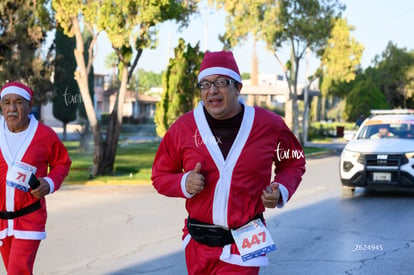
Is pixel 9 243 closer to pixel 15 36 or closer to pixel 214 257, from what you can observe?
pixel 214 257

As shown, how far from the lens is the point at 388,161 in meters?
13.2

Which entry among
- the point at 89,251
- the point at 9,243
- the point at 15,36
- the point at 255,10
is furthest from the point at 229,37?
the point at 9,243

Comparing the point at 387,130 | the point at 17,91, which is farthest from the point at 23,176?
the point at 387,130

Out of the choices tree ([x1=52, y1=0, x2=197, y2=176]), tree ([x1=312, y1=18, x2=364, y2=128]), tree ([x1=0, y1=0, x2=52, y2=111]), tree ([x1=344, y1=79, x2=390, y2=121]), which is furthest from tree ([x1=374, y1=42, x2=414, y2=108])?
tree ([x1=52, y1=0, x2=197, y2=176])

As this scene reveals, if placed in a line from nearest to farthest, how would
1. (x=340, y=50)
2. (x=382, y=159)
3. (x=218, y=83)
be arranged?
(x=218, y=83) → (x=382, y=159) → (x=340, y=50)

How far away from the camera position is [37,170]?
518 cm

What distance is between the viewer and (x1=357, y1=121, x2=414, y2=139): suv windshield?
1426 cm

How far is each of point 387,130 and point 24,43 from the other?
44.2 ft

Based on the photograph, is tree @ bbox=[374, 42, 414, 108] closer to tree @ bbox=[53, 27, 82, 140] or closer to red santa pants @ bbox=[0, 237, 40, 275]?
tree @ bbox=[53, 27, 82, 140]

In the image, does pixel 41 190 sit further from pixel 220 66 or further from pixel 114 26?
pixel 114 26

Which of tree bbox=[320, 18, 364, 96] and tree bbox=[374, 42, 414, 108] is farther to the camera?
tree bbox=[374, 42, 414, 108]

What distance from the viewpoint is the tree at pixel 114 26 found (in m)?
16.1

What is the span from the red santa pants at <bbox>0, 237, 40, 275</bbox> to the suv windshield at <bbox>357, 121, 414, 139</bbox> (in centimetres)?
1069

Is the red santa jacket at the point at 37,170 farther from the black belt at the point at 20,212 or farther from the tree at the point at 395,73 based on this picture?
the tree at the point at 395,73
